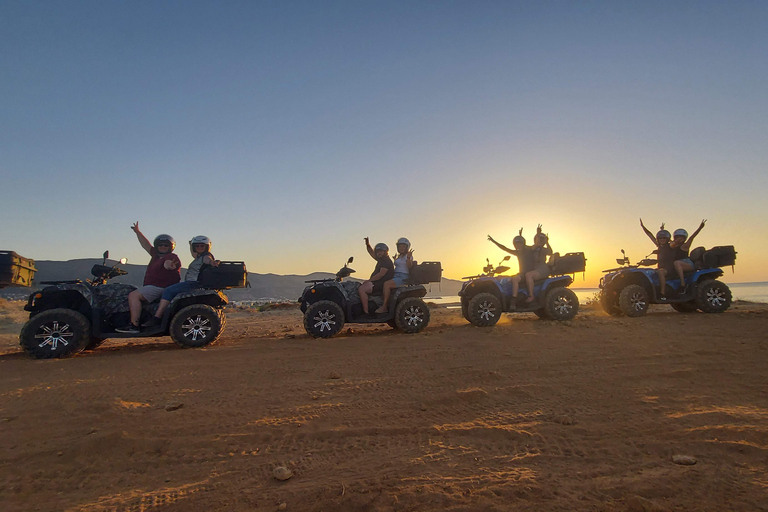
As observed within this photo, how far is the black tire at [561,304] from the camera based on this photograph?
10.1 metres

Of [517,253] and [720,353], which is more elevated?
[517,253]

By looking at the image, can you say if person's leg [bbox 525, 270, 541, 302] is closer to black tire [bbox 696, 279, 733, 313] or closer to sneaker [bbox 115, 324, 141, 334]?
black tire [bbox 696, 279, 733, 313]

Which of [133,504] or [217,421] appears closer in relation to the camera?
[133,504]

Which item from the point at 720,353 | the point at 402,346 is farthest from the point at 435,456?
the point at 720,353

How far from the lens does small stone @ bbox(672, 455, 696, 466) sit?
8.07ft

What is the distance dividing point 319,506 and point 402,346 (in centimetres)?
474

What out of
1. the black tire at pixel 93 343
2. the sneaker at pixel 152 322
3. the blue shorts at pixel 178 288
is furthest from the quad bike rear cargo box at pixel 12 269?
the blue shorts at pixel 178 288

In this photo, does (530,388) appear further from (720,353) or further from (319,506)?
(720,353)

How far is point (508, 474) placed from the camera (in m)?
2.37

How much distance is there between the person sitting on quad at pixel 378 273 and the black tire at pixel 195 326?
3.08 metres

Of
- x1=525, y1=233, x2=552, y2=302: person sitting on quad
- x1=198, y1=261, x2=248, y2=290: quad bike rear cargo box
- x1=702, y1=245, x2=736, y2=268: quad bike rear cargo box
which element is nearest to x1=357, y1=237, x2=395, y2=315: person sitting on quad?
x1=198, y1=261, x2=248, y2=290: quad bike rear cargo box

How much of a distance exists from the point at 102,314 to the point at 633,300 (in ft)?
39.7

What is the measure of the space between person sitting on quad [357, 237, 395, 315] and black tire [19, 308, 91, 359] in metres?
5.19

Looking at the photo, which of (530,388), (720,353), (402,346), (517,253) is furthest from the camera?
(517,253)
